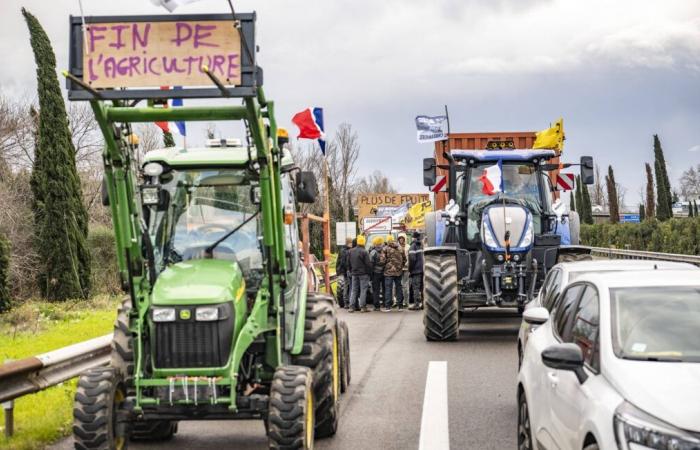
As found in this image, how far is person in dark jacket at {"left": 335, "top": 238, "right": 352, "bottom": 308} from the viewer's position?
24438 millimetres

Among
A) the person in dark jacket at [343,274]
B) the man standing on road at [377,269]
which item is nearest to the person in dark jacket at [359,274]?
the man standing on road at [377,269]

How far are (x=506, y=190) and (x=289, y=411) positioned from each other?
35.9 feet

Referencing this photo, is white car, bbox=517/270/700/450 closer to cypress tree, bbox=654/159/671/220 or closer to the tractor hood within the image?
the tractor hood

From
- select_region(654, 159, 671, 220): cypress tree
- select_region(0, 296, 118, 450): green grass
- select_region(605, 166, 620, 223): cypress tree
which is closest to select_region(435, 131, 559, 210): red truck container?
select_region(0, 296, 118, 450): green grass

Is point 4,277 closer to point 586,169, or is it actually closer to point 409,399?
point 586,169

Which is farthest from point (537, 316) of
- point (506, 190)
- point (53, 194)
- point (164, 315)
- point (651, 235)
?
point (651, 235)

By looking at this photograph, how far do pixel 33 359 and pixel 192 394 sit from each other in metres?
1.90

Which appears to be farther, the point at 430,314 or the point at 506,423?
the point at 430,314

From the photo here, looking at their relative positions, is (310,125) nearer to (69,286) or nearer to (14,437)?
(69,286)

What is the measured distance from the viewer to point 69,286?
86.0ft

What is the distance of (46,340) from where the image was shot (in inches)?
621

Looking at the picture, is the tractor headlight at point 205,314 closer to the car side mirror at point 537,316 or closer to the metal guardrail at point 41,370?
the metal guardrail at point 41,370

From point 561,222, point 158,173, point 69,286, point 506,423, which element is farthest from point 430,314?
point 69,286

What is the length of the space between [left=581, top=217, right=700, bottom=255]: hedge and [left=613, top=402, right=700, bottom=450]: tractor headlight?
3853cm
